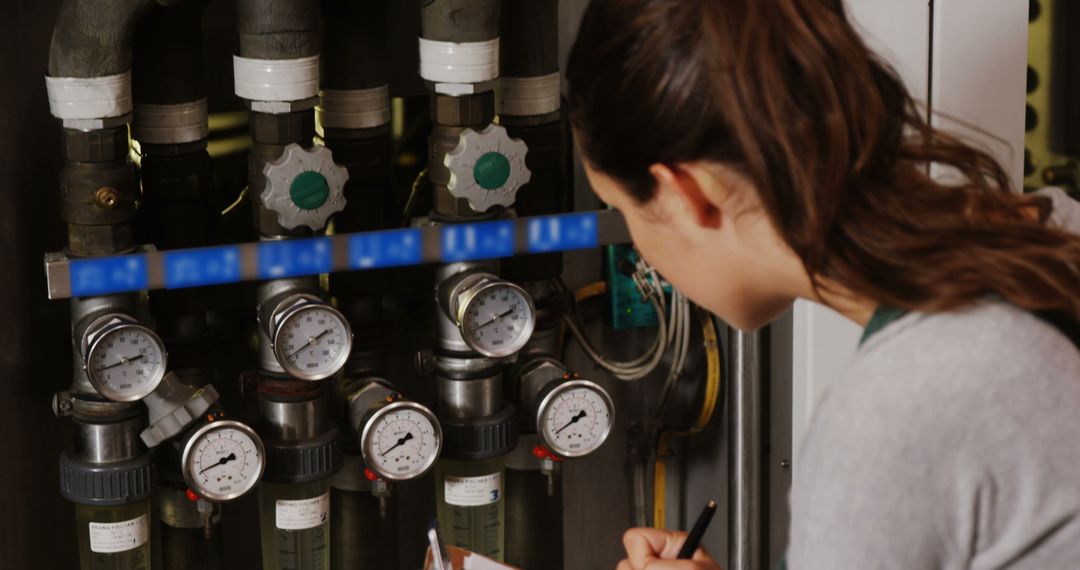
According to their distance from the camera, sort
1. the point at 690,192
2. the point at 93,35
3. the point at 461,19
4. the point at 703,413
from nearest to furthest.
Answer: the point at 690,192 → the point at 93,35 → the point at 461,19 → the point at 703,413

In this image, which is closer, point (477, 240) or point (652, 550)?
point (652, 550)

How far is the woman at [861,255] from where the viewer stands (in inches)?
31.7

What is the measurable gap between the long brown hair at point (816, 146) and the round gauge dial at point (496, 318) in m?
0.57

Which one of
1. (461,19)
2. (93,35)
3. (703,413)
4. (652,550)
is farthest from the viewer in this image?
(703,413)

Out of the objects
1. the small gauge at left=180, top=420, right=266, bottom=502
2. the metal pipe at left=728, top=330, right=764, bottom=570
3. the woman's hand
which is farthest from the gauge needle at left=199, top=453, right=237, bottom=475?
the metal pipe at left=728, top=330, right=764, bottom=570

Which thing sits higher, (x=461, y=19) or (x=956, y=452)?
(x=461, y=19)

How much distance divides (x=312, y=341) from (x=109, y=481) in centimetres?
24

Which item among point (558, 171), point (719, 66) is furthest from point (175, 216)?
point (719, 66)

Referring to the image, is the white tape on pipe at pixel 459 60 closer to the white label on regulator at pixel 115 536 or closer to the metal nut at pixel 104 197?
the metal nut at pixel 104 197

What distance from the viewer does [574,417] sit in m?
1.58

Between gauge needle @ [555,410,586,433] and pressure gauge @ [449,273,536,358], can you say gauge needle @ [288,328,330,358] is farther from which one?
gauge needle @ [555,410,586,433]

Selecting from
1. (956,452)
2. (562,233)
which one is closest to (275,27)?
(562,233)

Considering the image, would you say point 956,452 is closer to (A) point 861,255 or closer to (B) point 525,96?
(A) point 861,255

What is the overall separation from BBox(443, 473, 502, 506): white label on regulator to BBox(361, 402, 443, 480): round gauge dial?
3.2 inches
